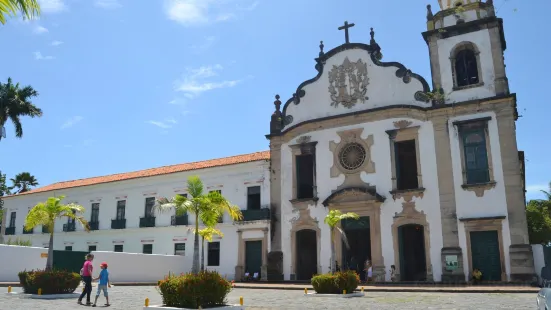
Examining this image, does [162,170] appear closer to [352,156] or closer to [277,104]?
[277,104]

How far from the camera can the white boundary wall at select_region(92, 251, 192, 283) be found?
83.3 ft

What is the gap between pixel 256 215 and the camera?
27453 millimetres

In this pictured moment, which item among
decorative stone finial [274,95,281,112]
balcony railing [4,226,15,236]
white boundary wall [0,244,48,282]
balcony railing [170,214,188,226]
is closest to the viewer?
white boundary wall [0,244,48,282]

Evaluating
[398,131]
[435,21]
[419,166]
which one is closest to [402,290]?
[419,166]

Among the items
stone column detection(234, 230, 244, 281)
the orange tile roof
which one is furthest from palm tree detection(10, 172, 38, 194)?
stone column detection(234, 230, 244, 281)

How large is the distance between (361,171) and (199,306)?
15532mm

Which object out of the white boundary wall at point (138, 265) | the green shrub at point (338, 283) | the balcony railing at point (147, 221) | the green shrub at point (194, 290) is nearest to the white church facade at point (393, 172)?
the white boundary wall at point (138, 265)

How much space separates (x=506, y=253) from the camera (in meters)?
20.6

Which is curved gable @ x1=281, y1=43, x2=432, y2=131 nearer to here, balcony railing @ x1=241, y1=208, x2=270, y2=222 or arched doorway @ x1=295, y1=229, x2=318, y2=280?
balcony railing @ x1=241, y1=208, x2=270, y2=222

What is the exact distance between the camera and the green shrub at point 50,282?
15703 millimetres

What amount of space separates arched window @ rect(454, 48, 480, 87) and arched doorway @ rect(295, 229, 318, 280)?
10716 mm

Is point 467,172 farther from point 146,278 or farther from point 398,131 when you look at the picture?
point 146,278

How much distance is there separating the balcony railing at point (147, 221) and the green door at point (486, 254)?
770 inches

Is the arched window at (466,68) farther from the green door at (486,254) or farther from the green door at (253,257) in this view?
the green door at (253,257)
